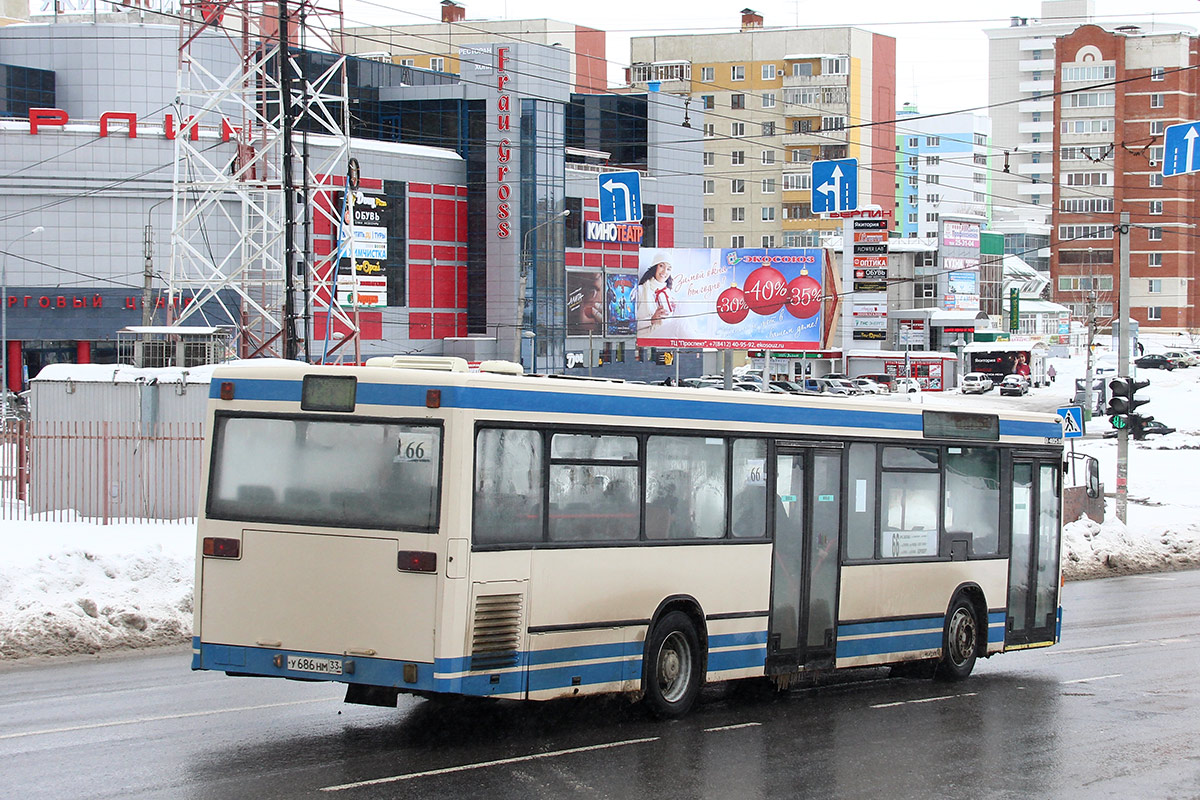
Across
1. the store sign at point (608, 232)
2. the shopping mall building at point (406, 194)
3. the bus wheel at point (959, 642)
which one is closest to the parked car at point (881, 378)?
the shopping mall building at point (406, 194)

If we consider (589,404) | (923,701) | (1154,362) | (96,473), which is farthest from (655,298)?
(1154,362)

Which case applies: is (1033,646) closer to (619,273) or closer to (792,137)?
(619,273)

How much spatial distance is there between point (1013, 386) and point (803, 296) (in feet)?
131

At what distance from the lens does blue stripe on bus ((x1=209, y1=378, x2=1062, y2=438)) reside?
959 cm

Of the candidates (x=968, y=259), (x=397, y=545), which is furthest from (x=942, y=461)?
(x=968, y=259)

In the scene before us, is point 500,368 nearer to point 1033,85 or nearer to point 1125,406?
point 1125,406

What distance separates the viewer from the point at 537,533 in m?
10.0

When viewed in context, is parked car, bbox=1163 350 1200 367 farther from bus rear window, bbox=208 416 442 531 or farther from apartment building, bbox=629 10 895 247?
bus rear window, bbox=208 416 442 531

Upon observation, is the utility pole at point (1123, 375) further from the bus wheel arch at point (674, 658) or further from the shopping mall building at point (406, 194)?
the shopping mall building at point (406, 194)

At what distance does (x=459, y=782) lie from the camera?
29.2 ft

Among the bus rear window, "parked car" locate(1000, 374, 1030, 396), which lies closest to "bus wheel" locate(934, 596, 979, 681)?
the bus rear window

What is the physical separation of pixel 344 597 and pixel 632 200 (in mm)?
35554

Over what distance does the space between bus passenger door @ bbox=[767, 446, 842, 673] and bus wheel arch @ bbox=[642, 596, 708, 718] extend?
39.1 inches

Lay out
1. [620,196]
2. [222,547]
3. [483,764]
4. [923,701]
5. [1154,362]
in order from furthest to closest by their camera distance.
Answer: [1154,362], [620,196], [923,701], [222,547], [483,764]
